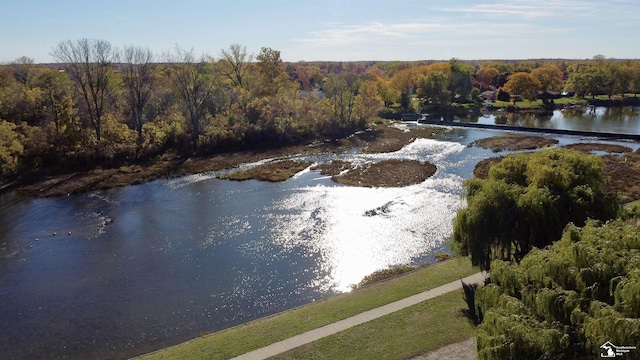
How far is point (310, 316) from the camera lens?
60.4 feet

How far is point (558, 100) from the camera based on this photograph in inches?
3895

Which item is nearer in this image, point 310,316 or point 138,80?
point 310,316

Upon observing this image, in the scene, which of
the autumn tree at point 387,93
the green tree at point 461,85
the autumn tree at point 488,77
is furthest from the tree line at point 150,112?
the autumn tree at point 488,77

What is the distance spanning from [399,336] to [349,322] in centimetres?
211

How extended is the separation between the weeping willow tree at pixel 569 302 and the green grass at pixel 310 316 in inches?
284

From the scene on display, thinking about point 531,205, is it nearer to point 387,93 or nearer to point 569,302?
point 569,302

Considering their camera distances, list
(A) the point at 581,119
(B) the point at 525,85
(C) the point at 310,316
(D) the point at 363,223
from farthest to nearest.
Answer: (B) the point at 525,85 → (A) the point at 581,119 → (D) the point at 363,223 → (C) the point at 310,316

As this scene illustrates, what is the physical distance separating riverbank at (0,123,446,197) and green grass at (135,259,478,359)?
76.2 feet

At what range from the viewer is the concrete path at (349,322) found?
52.2ft

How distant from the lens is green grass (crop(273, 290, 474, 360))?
15.5 metres

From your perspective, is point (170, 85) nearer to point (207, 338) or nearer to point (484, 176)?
point (484, 176)

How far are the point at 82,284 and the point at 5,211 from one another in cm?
1760

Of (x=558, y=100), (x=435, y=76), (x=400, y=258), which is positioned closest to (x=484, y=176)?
(x=400, y=258)

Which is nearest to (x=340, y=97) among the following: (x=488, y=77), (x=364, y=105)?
(x=364, y=105)
